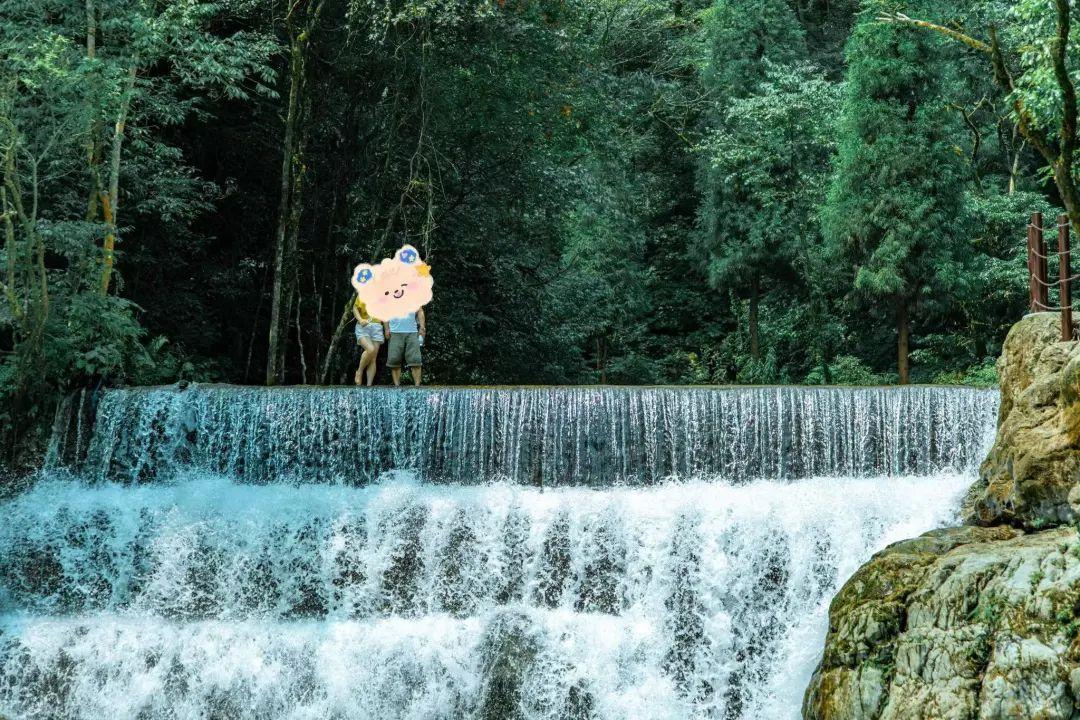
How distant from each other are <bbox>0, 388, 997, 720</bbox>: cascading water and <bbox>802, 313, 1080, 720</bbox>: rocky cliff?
40.3 inches

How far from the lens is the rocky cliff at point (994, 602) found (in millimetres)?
6000

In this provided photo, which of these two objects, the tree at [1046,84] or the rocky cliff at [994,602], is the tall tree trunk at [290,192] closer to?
the tree at [1046,84]

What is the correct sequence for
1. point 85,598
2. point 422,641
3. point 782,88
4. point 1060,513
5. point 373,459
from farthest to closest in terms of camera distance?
point 782,88 → point 373,459 → point 85,598 → point 422,641 → point 1060,513

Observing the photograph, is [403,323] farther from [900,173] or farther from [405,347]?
[900,173]

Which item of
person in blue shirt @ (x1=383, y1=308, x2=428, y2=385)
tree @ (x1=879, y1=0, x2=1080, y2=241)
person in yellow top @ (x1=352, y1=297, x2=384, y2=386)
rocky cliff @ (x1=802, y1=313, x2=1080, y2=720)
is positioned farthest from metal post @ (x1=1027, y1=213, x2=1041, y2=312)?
person in yellow top @ (x1=352, y1=297, x2=384, y2=386)

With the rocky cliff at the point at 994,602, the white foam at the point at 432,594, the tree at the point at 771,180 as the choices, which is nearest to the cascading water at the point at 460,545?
the white foam at the point at 432,594

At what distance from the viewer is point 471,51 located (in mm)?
15125

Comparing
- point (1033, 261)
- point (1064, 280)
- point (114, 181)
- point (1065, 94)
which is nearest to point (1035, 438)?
point (1064, 280)

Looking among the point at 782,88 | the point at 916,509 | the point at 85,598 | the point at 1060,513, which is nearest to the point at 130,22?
the point at 85,598

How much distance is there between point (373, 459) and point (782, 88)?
12.4 m

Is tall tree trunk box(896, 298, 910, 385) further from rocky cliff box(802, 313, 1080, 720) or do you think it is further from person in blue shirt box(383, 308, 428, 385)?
rocky cliff box(802, 313, 1080, 720)

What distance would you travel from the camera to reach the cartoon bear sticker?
1086 cm

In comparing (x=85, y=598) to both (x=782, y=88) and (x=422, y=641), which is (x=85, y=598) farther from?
(x=782, y=88)

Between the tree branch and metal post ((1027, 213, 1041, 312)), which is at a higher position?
the tree branch
